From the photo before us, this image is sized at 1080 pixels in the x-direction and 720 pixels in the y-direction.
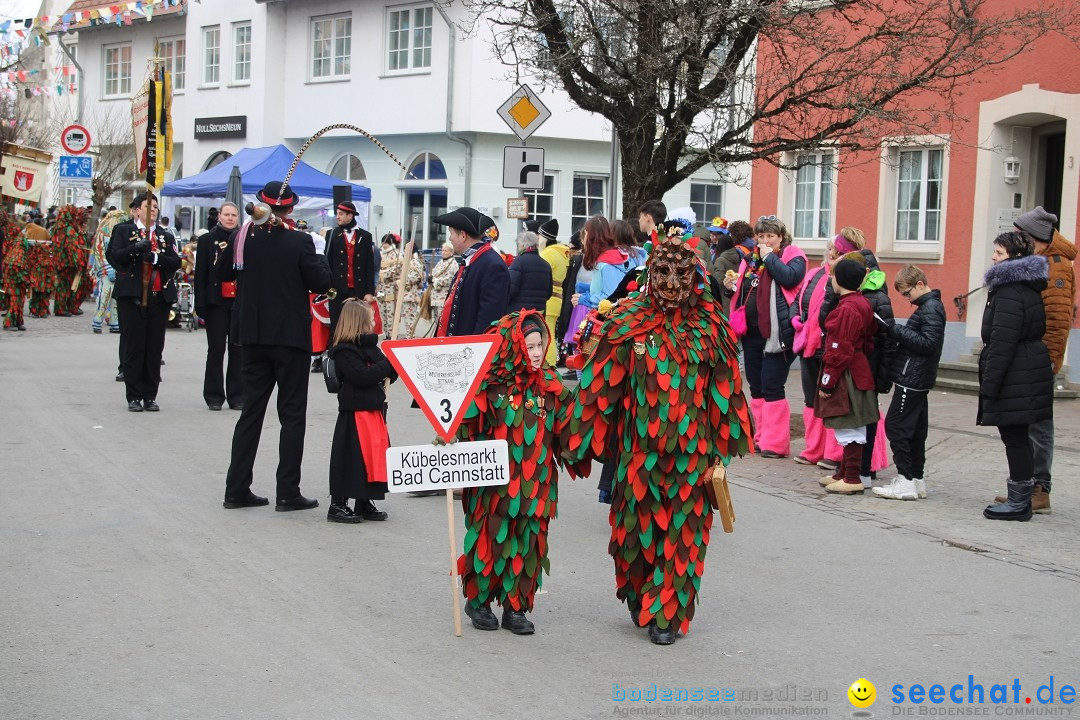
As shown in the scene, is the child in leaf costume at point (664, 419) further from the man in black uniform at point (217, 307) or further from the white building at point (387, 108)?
the white building at point (387, 108)

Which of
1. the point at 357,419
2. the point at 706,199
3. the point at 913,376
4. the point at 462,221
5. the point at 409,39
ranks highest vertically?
the point at 409,39

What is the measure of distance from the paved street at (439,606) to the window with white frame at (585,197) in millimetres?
22218

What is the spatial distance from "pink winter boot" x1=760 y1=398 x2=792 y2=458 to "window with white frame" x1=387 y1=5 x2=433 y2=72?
Result: 21859 mm

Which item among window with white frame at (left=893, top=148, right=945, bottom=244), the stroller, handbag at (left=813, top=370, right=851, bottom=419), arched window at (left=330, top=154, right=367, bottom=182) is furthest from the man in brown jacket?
arched window at (left=330, top=154, right=367, bottom=182)

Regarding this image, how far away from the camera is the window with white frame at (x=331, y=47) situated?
33031 mm

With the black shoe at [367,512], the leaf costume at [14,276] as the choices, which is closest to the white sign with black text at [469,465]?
the black shoe at [367,512]

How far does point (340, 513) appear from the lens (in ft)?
26.5

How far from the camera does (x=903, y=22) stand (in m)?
12.5

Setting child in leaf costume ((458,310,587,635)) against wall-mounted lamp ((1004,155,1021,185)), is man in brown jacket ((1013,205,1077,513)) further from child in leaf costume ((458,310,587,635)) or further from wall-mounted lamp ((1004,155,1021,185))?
wall-mounted lamp ((1004,155,1021,185))

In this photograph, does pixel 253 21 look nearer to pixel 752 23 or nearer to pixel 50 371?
pixel 50 371

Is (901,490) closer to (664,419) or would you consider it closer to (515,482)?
(664,419)

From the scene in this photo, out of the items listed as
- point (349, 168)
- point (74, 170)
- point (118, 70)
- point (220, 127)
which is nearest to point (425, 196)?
point (349, 168)

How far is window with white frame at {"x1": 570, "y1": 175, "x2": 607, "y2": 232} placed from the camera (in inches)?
1262

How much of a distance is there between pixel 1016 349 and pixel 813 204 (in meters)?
11.4
